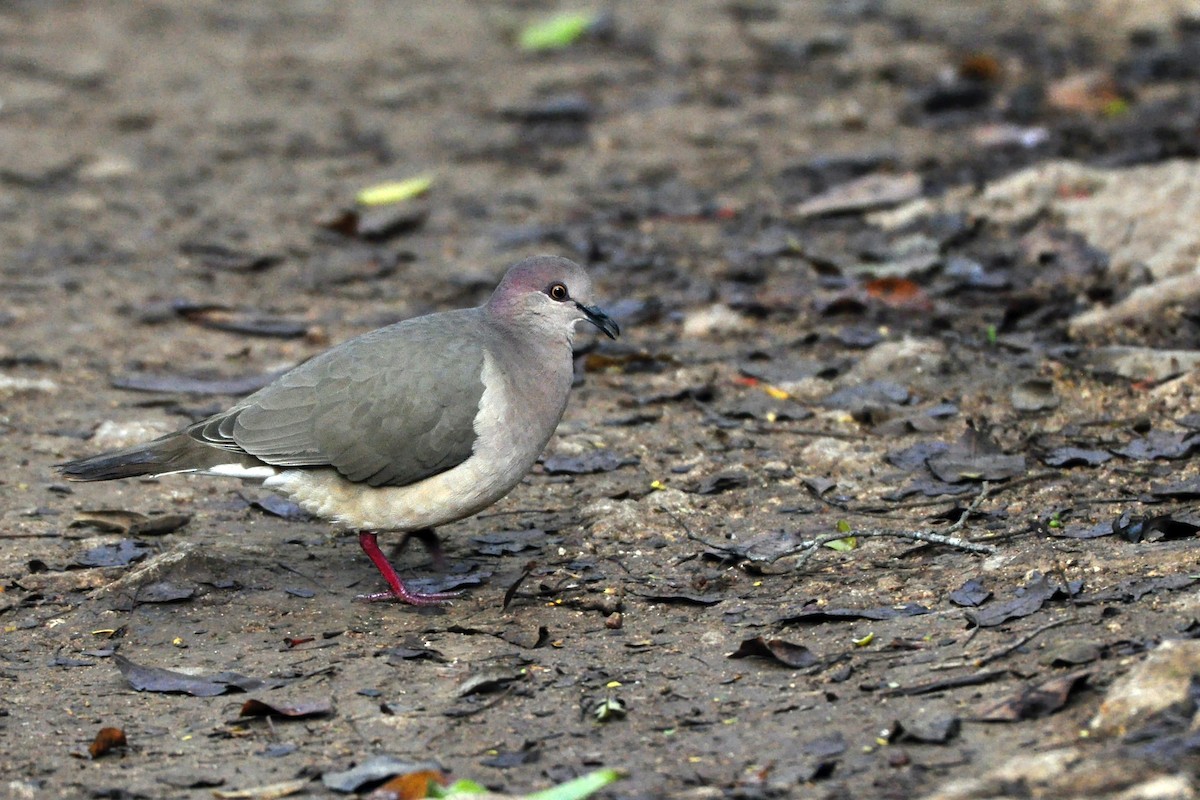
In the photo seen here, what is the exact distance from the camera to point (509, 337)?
5410 mm

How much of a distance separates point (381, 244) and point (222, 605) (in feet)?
12.8

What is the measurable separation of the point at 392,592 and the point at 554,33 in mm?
7680

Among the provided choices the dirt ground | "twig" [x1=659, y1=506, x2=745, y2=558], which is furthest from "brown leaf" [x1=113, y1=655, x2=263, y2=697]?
"twig" [x1=659, y1=506, x2=745, y2=558]

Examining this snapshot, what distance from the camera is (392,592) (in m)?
5.08

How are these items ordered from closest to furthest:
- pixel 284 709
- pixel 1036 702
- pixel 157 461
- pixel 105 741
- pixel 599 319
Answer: pixel 1036 702 → pixel 105 741 → pixel 284 709 → pixel 157 461 → pixel 599 319

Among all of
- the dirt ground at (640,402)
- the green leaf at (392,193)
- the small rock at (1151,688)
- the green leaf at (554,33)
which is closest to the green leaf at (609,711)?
the dirt ground at (640,402)

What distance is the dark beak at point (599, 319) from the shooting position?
18.2 feet

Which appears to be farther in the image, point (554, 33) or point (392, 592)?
point (554, 33)

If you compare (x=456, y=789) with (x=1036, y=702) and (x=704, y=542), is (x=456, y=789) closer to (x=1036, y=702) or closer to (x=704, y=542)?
(x=1036, y=702)

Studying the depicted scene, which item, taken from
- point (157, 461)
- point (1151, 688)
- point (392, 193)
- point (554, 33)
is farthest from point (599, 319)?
point (554, 33)

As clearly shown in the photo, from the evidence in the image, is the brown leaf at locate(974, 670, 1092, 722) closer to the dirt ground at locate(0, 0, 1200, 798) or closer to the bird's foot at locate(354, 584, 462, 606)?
the dirt ground at locate(0, 0, 1200, 798)

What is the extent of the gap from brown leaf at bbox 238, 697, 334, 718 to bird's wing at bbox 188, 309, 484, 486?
108 cm

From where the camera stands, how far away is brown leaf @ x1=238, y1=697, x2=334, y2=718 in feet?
13.4

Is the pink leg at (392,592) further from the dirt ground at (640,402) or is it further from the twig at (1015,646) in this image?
the twig at (1015,646)
